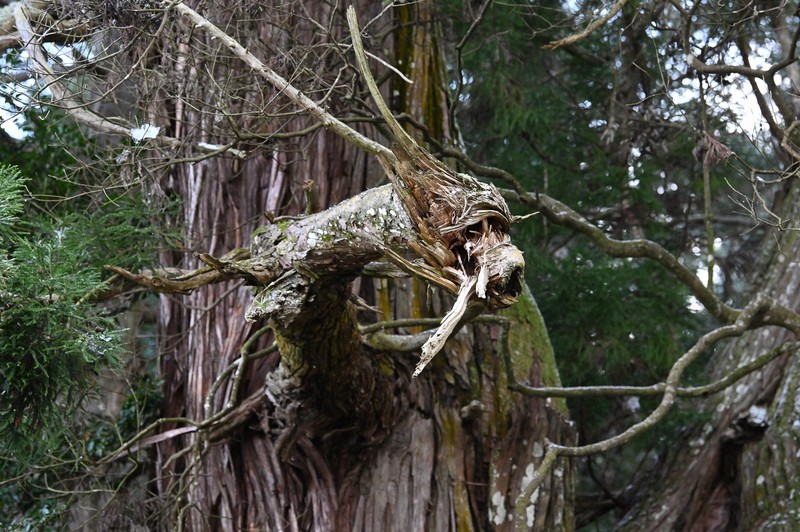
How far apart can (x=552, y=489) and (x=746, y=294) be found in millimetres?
2497

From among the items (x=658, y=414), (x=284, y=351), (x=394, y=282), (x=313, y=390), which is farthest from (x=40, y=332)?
(x=658, y=414)

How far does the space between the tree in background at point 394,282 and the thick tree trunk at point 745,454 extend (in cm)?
2

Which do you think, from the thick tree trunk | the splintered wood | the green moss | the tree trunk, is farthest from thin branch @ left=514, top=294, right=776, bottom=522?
the splintered wood

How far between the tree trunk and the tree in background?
15 mm

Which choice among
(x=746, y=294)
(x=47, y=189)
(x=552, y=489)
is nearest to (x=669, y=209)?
(x=746, y=294)

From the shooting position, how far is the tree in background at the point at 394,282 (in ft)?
11.8

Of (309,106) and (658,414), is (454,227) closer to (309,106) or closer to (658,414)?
(309,106)

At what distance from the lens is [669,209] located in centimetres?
809

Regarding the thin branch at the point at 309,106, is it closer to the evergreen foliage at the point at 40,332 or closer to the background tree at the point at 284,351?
the background tree at the point at 284,351

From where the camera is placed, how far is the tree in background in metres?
3.58

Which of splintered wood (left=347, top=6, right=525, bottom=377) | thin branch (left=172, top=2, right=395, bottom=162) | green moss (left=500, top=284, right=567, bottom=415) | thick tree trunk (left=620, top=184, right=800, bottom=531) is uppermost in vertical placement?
thin branch (left=172, top=2, right=395, bottom=162)

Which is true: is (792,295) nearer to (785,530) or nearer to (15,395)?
(785,530)

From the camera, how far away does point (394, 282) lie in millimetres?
4988

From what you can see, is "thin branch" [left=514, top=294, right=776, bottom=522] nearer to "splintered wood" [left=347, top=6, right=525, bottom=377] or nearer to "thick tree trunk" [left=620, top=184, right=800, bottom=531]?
"thick tree trunk" [left=620, top=184, right=800, bottom=531]
